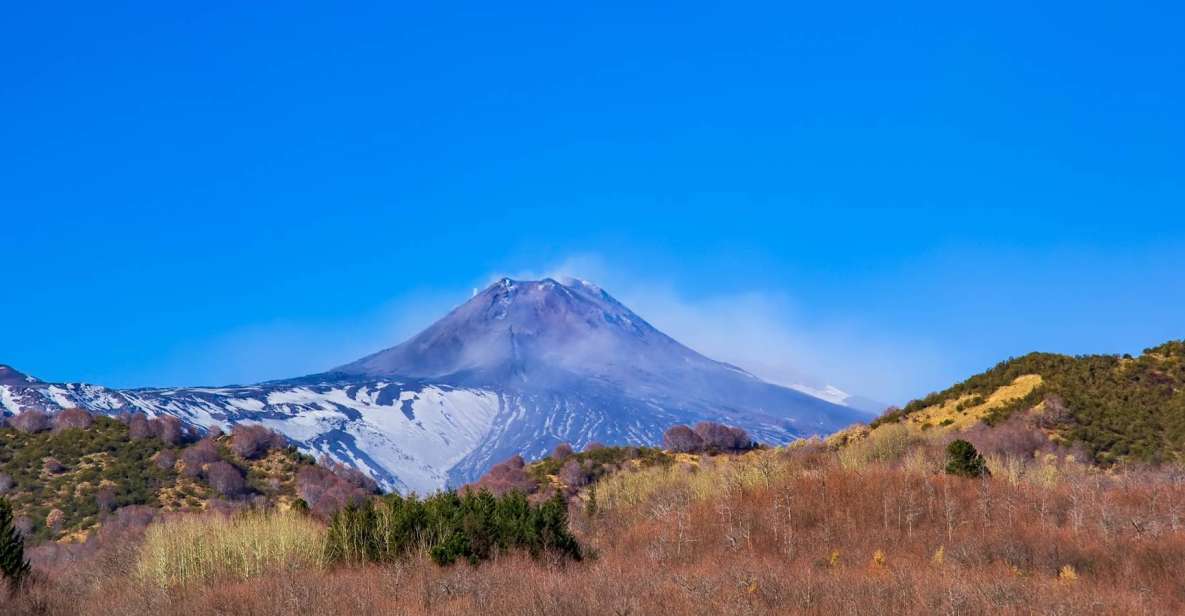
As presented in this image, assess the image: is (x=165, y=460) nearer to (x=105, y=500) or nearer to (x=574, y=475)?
(x=105, y=500)

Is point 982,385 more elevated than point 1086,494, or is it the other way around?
point 982,385

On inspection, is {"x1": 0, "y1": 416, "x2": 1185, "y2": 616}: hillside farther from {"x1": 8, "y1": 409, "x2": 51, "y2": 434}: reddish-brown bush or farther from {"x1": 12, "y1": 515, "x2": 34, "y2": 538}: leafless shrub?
{"x1": 8, "y1": 409, "x2": 51, "y2": 434}: reddish-brown bush

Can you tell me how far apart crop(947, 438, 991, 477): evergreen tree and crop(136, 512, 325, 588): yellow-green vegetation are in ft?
55.0

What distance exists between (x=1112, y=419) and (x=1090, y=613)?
2874 cm

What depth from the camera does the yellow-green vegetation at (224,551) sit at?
19.2m

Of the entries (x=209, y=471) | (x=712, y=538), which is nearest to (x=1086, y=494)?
(x=712, y=538)

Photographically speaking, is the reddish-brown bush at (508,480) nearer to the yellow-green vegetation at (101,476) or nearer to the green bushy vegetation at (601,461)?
the green bushy vegetation at (601,461)

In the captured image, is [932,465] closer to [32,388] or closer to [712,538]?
[712,538]

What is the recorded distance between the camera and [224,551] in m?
19.9

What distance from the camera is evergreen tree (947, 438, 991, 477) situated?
90.4ft

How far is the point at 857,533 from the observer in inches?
881

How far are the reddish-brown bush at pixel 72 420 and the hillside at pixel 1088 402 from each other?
144 feet

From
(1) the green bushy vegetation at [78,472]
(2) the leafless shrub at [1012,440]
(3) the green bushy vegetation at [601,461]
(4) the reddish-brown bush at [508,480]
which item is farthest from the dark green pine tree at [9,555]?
(3) the green bushy vegetation at [601,461]

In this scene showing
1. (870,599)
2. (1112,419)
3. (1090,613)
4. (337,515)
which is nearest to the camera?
(1090,613)
